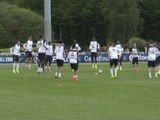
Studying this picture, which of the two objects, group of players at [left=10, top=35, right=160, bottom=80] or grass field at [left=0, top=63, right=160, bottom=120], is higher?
group of players at [left=10, top=35, right=160, bottom=80]

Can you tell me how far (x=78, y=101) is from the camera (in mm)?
20000

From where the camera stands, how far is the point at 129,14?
99375 millimetres

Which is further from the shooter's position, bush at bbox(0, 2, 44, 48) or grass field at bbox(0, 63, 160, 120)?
bush at bbox(0, 2, 44, 48)

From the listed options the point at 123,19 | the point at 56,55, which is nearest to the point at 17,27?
the point at 123,19

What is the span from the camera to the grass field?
641 inches

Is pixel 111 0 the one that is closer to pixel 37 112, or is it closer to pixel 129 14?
pixel 129 14

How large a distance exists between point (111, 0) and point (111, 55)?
6949 centimetres

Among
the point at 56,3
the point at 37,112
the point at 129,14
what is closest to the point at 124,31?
the point at 129,14

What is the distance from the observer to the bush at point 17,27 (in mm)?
86875

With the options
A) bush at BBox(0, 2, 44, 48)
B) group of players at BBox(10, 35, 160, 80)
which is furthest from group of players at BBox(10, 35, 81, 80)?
bush at BBox(0, 2, 44, 48)

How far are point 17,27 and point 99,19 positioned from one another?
28.2m

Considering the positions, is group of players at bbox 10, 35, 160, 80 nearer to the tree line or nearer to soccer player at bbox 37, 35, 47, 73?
soccer player at bbox 37, 35, 47, 73

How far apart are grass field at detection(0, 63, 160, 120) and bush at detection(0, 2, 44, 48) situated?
194ft

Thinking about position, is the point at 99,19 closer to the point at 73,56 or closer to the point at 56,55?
the point at 56,55
